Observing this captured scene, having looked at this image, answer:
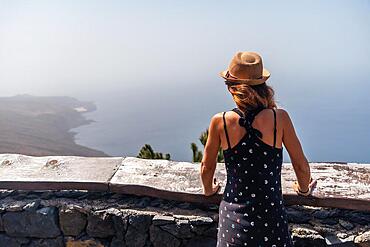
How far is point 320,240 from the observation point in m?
1.40

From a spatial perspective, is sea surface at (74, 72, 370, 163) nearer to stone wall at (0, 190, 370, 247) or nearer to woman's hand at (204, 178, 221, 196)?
stone wall at (0, 190, 370, 247)

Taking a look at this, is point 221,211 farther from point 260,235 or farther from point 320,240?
point 320,240

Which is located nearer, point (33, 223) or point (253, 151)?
point (253, 151)

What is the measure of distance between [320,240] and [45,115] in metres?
7.68

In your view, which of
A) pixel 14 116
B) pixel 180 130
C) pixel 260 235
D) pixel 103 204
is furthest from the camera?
pixel 180 130

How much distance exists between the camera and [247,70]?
126 centimetres

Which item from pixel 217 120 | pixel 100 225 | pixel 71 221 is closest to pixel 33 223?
pixel 71 221

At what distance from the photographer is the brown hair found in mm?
1248

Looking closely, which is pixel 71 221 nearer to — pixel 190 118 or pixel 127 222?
pixel 127 222

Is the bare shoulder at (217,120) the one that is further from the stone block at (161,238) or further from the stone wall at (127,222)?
the stone block at (161,238)

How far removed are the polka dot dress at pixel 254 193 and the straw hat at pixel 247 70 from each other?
9 centimetres

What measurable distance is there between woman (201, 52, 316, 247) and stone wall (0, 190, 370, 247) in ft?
A: 0.67

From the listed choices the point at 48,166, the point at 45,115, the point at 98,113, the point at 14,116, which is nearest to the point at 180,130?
the point at 98,113

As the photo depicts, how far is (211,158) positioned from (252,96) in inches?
9.8
